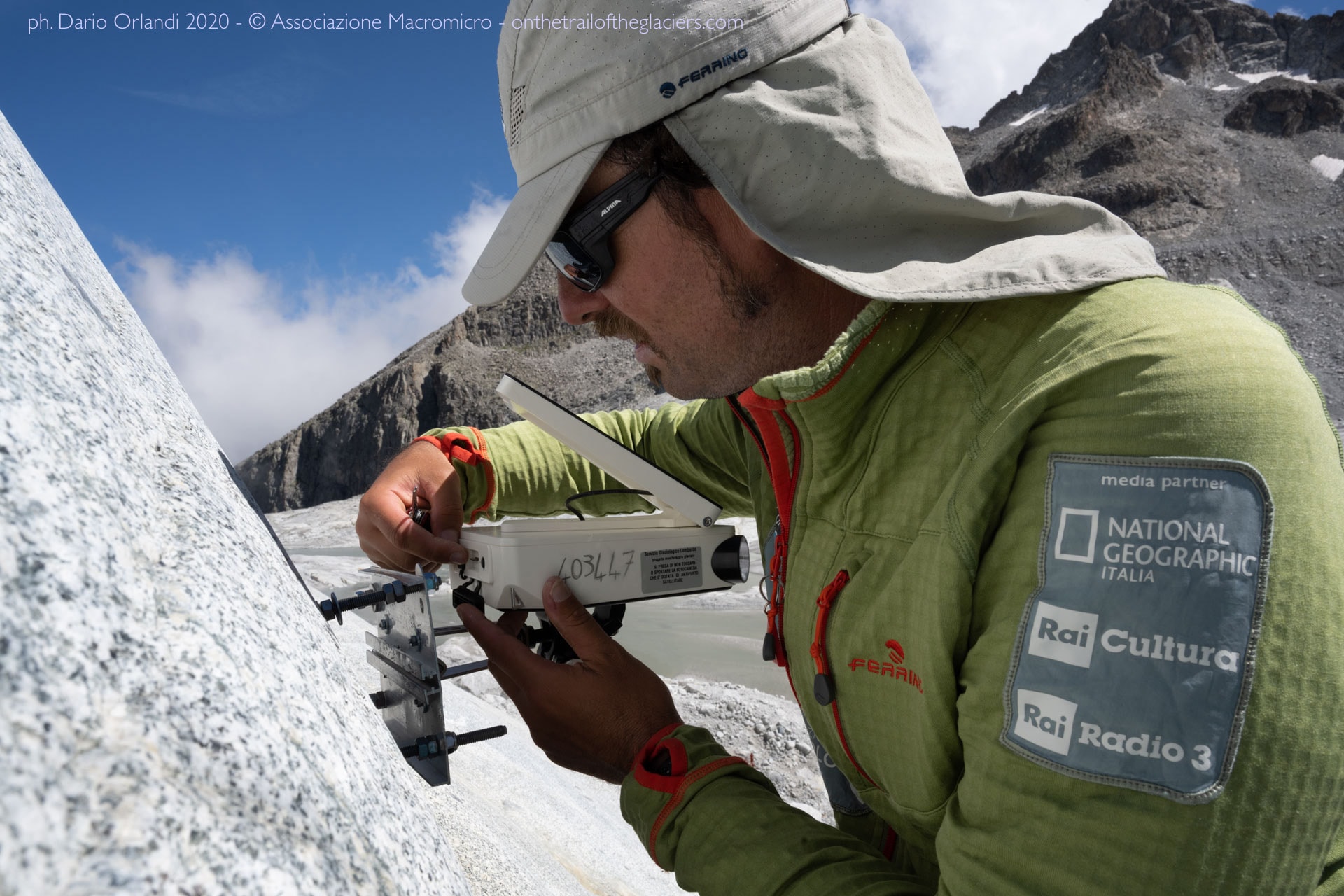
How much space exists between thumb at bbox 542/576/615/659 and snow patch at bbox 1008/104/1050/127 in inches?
2748

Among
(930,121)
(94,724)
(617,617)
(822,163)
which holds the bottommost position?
(617,617)

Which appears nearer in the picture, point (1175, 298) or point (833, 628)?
point (1175, 298)

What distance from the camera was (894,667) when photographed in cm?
117

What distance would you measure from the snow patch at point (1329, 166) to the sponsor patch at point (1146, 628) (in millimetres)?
51752

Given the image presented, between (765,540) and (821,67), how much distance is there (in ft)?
3.32

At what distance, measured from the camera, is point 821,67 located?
1.27m

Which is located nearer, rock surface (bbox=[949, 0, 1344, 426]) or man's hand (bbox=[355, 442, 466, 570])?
man's hand (bbox=[355, 442, 466, 570])

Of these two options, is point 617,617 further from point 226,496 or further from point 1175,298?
point 1175,298

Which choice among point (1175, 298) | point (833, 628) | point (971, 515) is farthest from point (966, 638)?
point (1175, 298)

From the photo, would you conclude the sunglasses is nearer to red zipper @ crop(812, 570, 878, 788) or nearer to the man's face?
the man's face

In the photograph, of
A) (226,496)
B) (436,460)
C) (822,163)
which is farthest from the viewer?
(436,460)

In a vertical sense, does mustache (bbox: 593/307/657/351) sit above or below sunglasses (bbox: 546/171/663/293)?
below

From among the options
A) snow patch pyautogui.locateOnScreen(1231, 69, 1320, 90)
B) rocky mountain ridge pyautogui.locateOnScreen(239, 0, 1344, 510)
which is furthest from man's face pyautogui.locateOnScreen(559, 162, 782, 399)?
snow patch pyautogui.locateOnScreen(1231, 69, 1320, 90)

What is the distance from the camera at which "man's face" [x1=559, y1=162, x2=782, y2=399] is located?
4.68 feet
